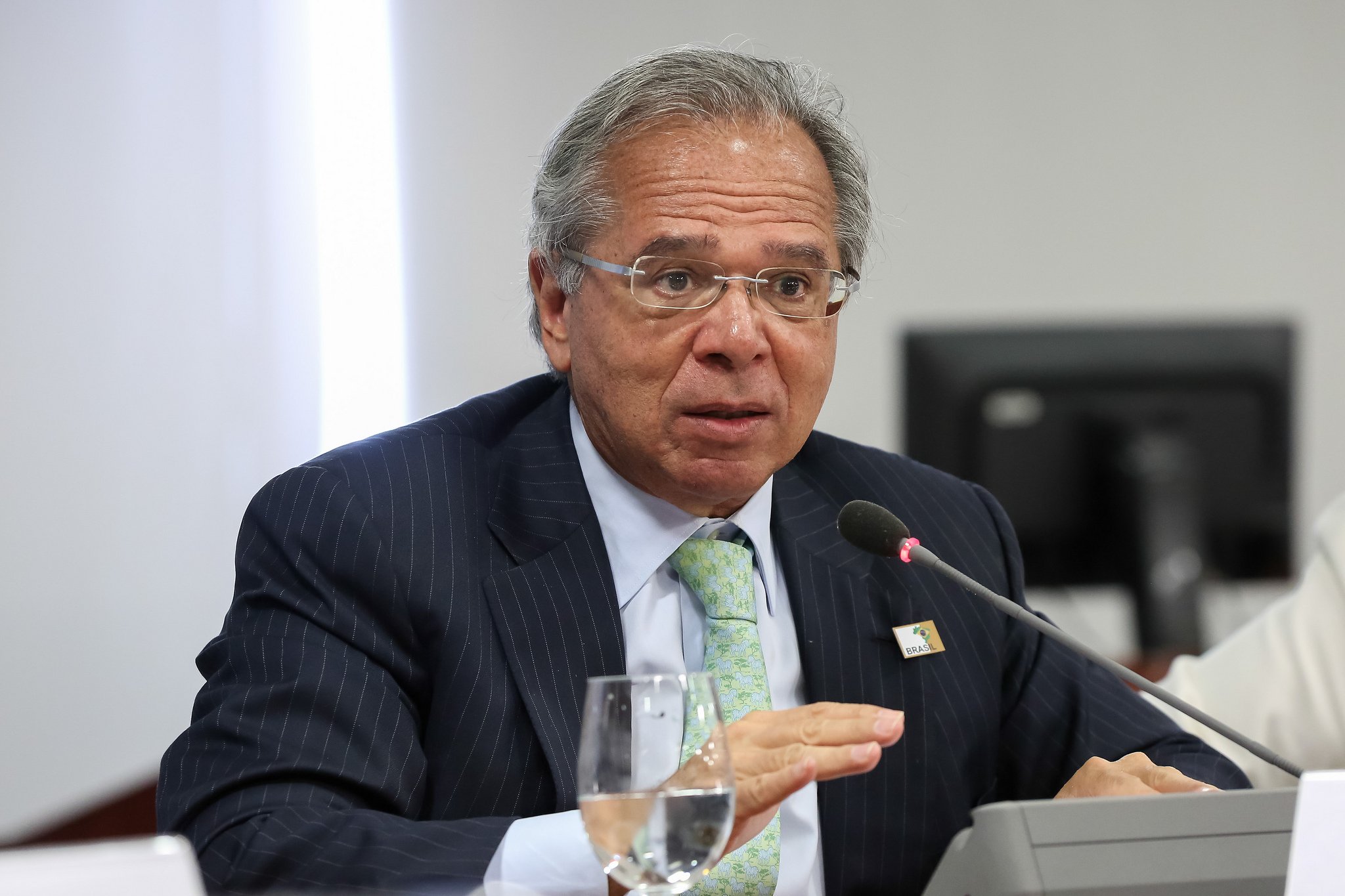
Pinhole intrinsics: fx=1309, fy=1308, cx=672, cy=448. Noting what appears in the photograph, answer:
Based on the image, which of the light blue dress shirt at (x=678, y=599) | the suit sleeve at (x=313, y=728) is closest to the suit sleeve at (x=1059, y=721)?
the light blue dress shirt at (x=678, y=599)

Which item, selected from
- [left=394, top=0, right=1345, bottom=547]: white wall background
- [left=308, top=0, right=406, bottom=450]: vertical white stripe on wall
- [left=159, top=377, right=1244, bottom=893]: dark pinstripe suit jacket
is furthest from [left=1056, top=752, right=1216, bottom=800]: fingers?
[left=394, top=0, right=1345, bottom=547]: white wall background

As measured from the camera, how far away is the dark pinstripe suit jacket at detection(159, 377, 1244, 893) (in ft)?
3.67

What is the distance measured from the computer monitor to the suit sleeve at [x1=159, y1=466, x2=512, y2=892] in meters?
1.18

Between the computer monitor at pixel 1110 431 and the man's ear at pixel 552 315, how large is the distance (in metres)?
0.85

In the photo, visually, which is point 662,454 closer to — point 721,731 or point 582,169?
point 582,169

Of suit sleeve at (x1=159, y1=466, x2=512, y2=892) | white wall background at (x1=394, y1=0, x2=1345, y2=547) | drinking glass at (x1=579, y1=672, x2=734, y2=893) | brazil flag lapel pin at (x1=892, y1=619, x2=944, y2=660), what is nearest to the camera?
drinking glass at (x1=579, y1=672, x2=734, y2=893)

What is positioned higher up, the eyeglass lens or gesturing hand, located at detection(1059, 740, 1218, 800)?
the eyeglass lens

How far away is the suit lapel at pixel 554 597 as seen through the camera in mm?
1281

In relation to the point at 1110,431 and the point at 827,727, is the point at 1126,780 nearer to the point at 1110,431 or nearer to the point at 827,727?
the point at 827,727

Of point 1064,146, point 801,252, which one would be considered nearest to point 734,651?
point 801,252

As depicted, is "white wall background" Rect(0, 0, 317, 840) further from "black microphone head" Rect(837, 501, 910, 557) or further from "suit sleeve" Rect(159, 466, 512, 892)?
"black microphone head" Rect(837, 501, 910, 557)

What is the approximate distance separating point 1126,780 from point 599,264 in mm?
761

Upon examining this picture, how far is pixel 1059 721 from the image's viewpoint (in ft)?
5.12

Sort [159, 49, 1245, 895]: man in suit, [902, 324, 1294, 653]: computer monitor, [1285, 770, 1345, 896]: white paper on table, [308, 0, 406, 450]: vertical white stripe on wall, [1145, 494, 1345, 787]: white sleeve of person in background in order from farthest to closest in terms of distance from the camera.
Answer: [308, 0, 406, 450]: vertical white stripe on wall < [902, 324, 1294, 653]: computer monitor < [1145, 494, 1345, 787]: white sleeve of person in background < [159, 49, 1245, 895]: man in suit < [1285, 770, 1345, 896]: white paper on table
